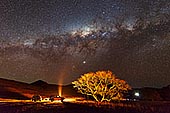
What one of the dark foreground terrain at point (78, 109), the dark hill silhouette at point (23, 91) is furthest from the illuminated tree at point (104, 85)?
the dark hill silhouette at point (23, 91)

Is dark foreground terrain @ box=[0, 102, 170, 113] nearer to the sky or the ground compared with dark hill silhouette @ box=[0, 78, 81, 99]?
nearer to the ground

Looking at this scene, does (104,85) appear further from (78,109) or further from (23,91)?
(23,91)

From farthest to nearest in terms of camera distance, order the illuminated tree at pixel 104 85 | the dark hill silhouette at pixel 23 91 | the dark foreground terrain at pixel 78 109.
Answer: the dark hill silhouette at pixel 23 91, the illuminated tree at pixel 104 85, the dark foreground terrain at pixel 78 109

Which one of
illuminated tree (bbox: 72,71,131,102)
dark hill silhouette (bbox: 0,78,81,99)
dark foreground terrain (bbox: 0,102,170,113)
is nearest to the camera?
dark foreground terrain (bbox: 0,102,170,113)

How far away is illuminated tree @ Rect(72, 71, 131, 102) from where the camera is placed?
5944cm

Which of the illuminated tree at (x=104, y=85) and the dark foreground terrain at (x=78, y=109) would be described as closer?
the dark foreground terrain at (x=78, y=109)

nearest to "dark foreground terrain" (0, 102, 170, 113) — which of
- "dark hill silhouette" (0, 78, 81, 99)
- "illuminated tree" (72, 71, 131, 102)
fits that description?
"illuminated tree" (72, 71, 131, 102)

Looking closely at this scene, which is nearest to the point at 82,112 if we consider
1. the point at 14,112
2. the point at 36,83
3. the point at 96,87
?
the point at 14,112

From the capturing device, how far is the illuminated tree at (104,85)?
59.4 m

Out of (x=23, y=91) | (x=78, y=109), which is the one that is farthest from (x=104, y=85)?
(x=23, y=91)

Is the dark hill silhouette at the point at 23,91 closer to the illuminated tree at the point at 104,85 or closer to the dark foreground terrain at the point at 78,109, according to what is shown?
the illuminated tree at the point at 104,85

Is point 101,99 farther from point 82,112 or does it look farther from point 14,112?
point 14,112

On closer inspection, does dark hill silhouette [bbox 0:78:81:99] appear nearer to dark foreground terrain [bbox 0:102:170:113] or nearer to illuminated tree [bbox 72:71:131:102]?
illuminated tree [bbox 72:71:131:102]

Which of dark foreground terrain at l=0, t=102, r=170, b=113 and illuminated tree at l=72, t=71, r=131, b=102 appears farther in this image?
illuminated tree at l=72, t=71, r=131, b=102
